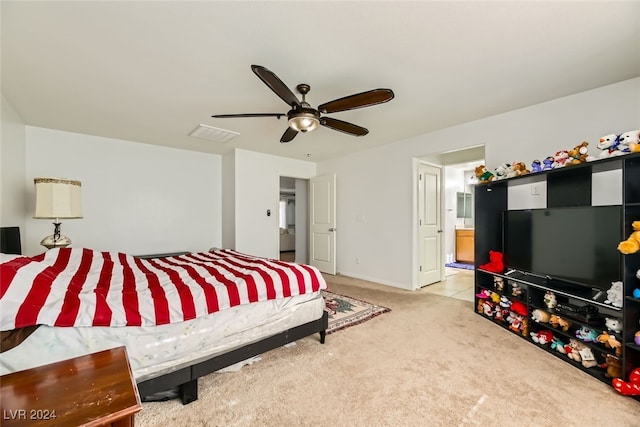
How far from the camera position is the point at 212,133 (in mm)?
3771

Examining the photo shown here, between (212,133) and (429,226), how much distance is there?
11.7 ft

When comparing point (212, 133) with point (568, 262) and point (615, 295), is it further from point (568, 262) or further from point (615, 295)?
point (615, 295)

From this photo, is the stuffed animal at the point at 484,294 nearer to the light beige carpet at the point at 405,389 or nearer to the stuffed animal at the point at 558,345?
the light beige carpet at the point at 405,389

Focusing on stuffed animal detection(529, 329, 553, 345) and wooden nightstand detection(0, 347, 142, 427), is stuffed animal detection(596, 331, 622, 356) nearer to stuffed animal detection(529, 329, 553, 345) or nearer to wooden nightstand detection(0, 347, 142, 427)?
stuffed animal detection(529, 329, 553, 345)

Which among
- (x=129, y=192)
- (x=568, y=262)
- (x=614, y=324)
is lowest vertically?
(x=614, y=324)

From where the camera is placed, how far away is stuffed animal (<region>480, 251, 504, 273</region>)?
9.57ft

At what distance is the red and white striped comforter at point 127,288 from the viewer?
1.33 meters

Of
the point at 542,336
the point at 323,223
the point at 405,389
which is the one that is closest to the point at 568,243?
the point at 542,336

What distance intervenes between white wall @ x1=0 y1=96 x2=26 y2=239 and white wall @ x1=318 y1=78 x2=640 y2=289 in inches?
170

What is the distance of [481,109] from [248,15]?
8.65 ft

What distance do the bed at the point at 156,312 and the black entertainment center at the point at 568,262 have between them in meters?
1.90

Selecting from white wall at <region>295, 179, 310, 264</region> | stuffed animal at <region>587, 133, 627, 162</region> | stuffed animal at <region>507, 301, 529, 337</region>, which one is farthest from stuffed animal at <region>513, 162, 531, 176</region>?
white wall at <region>295, 179, 310, 264</region>

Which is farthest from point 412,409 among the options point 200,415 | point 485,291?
point 485,291

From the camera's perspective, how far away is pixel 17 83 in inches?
Answer: 93.6
